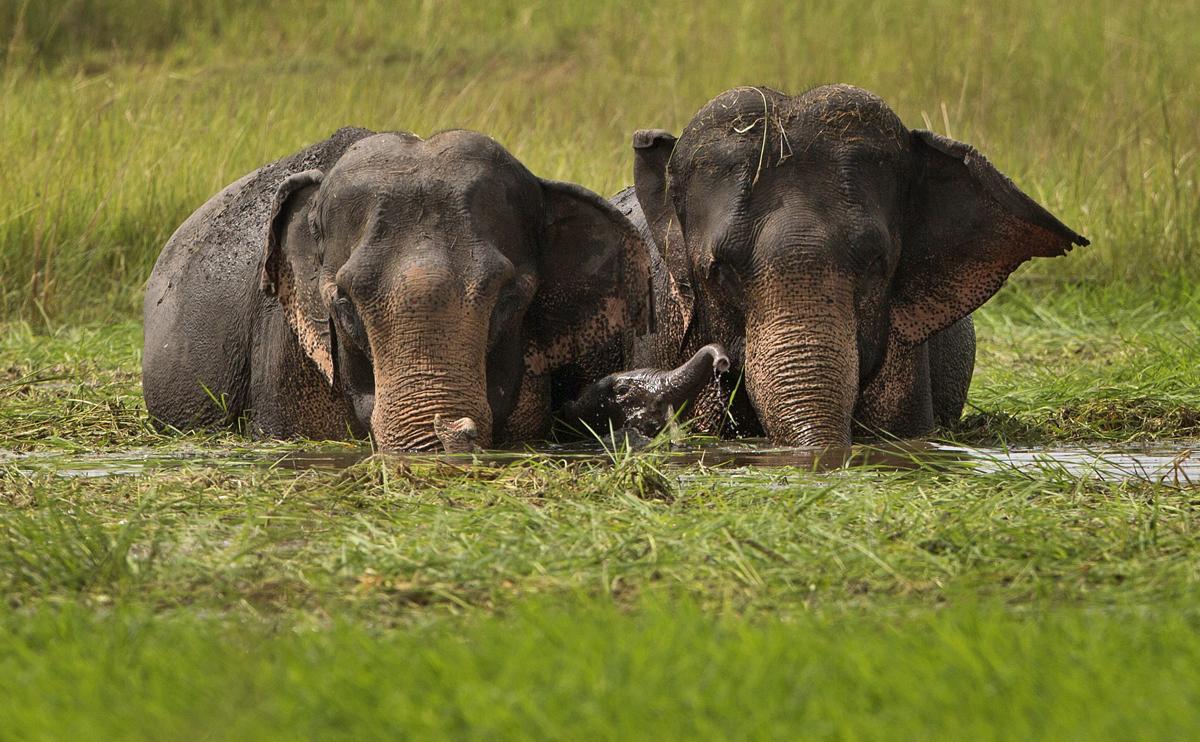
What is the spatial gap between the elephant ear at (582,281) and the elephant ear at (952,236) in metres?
0.97

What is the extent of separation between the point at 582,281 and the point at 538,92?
35.8 ft

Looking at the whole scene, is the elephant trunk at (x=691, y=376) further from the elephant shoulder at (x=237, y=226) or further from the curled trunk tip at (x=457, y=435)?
the elephant shoulder at (x=237, y=226)

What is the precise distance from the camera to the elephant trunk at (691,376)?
23.9 feet

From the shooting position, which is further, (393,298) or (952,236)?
(952,236)

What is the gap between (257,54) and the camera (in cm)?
2062

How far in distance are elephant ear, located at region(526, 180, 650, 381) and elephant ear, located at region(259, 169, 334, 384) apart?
0.74m

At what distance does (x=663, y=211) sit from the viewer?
7734mm

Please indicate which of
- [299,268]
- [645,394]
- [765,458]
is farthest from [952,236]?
[299,268]

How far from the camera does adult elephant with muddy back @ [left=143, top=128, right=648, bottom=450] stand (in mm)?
6691

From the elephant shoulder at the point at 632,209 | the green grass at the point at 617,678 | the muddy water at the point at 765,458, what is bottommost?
Result: the muddy water at the point at 765,458

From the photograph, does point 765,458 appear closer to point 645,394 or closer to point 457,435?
point 645,394

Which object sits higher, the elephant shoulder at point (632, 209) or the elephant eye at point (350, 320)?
the elephant shoulder at point (632, 209)

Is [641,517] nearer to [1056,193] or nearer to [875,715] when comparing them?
[875,715]

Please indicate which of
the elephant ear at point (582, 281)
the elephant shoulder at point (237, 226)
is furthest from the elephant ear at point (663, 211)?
the elephant shoulder at point (237, 226)
